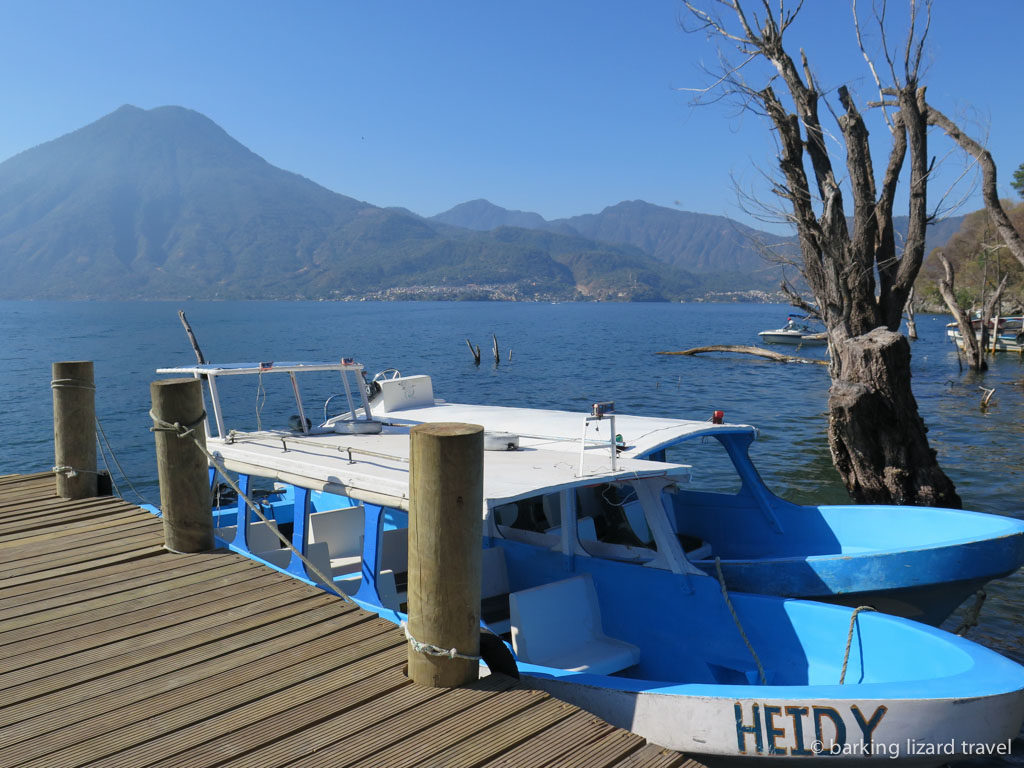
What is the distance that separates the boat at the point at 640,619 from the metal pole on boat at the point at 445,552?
1.87 feet

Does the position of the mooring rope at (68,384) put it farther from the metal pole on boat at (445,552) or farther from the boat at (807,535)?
the metal pole on boat at (445,552)

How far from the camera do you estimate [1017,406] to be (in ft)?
94.2

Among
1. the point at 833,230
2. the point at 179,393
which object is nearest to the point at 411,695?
the point at 179,393

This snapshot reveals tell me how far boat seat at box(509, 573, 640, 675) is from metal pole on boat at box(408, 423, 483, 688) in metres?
1.85

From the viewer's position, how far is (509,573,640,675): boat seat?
6.61m

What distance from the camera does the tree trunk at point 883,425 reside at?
40.5 feet

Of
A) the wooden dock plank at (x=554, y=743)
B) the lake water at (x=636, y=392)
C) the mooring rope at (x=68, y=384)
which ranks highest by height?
the mooring rope at (x=68, y=384)

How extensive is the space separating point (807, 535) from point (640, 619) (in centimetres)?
341

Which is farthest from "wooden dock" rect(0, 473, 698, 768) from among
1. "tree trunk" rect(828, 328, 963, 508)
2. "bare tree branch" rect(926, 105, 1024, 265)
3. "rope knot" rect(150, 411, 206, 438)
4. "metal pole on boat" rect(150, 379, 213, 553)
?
"bare tree branch" rect(926, 105, 1024, 265)

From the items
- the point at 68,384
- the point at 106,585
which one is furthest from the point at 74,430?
the point at 106,585

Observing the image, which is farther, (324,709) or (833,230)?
(833,230)

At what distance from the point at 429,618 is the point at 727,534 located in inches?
245

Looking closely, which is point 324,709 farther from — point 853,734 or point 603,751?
point 853,734

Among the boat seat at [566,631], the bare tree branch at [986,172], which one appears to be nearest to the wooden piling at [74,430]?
the boat seat at [566,631]
